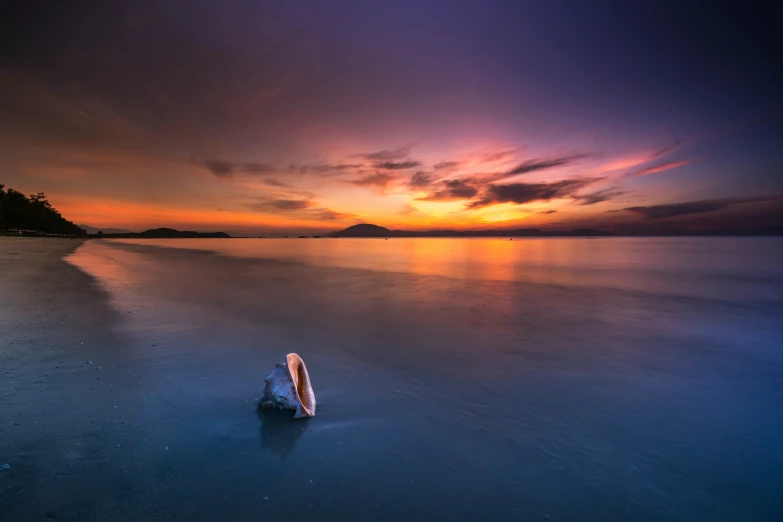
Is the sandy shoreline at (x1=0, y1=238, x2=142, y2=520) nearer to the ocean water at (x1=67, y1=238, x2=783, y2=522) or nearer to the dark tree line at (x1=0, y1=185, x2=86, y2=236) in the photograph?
the ocean water at (x1=67, y1=238, x2=783, y2=522)

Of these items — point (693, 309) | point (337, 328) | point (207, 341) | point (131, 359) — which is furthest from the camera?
point (693, 309)

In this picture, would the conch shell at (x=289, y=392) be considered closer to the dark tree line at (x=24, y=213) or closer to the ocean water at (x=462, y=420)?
the ocean water at (x=462, y=420)

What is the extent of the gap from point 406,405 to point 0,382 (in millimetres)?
6432

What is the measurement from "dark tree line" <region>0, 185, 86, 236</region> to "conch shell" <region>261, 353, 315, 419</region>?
121594mm

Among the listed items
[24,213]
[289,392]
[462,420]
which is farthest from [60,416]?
[24,213]

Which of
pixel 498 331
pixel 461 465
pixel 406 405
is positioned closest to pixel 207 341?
pixel 406 405

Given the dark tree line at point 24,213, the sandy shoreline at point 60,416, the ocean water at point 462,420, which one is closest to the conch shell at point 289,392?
the ocean water at point 462,420

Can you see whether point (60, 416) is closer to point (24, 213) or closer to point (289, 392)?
point (289, 392)

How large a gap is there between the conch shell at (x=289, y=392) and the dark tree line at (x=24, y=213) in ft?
399

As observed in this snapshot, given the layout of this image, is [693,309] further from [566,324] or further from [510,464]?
[510,464]

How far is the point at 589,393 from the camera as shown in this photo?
5.96m

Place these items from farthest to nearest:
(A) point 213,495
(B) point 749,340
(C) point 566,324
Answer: (C) point 566,324, (B) point 749,340, (A) point 213,495

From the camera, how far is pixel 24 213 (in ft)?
309

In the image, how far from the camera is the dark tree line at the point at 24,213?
87.9 metres
